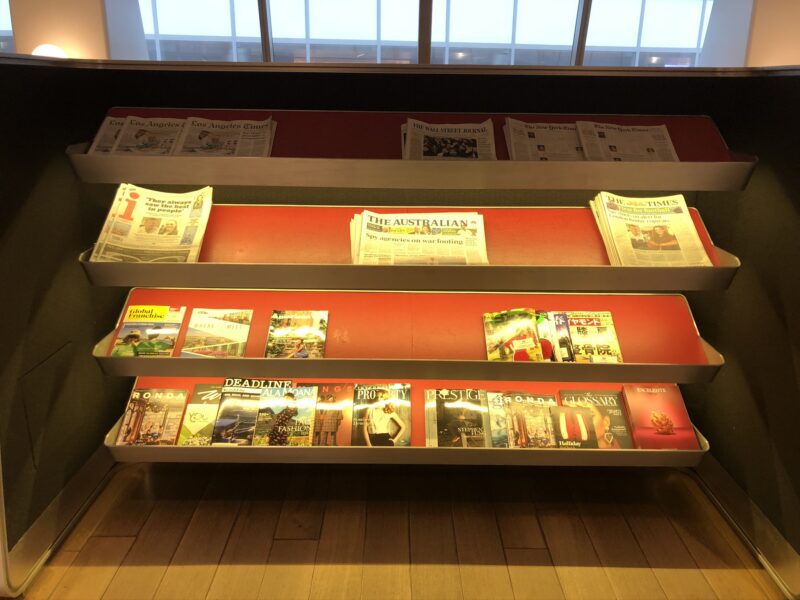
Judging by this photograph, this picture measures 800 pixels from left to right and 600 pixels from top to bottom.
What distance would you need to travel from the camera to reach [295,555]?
67.7 inches

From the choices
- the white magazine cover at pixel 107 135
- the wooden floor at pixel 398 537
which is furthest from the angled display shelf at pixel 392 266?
the wooden floor at pixel 398 537

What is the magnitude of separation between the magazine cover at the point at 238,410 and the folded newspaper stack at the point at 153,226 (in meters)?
0.49

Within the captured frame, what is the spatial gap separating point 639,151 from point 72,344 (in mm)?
1901

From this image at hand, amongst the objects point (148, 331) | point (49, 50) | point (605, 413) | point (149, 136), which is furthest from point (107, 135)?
point (49, 50)

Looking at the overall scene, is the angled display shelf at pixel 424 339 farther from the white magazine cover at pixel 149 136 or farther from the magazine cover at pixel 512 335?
the white magazine cover at pixel 149 136

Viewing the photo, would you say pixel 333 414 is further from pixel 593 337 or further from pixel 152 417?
pixel 593 337

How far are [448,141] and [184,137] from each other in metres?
0.83

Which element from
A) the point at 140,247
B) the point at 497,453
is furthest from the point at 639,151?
the point at 140,247

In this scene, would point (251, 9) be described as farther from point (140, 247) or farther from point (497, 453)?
point (497, 453)

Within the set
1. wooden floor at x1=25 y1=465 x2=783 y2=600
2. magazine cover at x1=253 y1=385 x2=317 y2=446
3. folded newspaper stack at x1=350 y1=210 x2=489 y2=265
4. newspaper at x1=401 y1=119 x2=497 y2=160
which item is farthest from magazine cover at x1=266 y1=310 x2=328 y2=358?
newspaper at x1=401 y1=119 x2=497 y2=160

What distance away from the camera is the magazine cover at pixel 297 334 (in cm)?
185

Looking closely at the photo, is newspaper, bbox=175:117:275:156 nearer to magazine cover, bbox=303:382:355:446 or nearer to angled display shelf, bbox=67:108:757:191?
angled display shelf, bbox=67:108:757:191

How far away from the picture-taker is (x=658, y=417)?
1.92 meters

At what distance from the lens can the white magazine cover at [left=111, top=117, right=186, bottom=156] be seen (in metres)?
1.73
